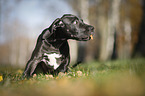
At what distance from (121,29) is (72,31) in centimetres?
2007

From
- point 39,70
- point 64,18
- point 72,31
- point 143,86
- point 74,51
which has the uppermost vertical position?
point 64,18

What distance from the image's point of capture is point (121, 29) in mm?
21953

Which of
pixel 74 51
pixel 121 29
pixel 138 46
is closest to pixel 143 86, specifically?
pixel 138 46

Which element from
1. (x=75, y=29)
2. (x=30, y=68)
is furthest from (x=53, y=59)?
(x=75, y=29)

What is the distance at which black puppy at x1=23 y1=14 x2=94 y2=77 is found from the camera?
124 inches

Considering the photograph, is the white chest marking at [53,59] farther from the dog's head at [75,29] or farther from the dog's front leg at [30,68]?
the dog's head at [75,29]

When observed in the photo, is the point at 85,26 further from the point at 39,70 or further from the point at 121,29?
the point at 121,29

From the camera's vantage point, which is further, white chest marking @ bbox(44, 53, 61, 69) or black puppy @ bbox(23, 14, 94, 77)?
white chest marking @ bbox(44, 53, 61, 69)

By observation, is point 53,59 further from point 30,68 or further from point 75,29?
point 75,29

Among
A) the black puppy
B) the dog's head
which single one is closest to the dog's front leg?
the black puppy

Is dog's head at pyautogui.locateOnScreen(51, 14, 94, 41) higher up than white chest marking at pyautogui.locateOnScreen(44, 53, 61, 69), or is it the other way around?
dog's head at pyautogui.locateOnScreen(51, 14, 94, 41)

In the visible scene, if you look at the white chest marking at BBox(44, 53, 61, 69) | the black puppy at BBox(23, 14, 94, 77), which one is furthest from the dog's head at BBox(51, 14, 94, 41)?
the white chest marking at BBox(44, 53, 61, 69)

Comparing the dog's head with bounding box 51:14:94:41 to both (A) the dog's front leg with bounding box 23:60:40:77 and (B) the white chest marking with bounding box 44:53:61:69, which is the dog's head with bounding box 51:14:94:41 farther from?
(A) the dog's front leg with bounding box 23:60:40:77

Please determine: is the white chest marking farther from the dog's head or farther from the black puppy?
the dog's head
